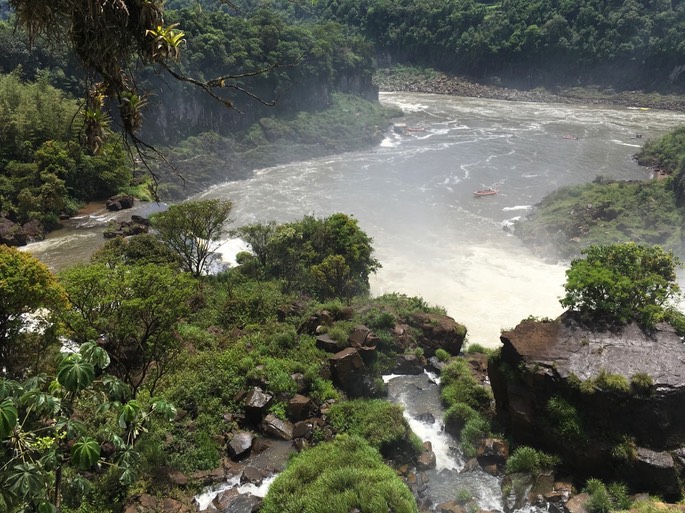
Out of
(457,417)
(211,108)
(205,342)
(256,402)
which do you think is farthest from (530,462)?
(211,108)

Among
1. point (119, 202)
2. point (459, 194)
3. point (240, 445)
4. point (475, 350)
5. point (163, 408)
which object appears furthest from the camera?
point (459, 194)

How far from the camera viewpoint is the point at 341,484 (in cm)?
1131

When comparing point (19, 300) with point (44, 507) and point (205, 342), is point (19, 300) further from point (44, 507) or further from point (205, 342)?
point (44, 507)

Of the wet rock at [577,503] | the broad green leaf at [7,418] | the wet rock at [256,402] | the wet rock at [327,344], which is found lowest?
the wet rock at [577,503]

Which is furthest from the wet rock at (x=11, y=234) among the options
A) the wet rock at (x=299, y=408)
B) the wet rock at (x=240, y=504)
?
the wet rock at (x=240, y=504)

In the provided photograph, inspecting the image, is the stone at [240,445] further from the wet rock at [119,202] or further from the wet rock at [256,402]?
the wet rock at [119,202]

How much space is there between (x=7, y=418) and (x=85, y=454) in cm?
85

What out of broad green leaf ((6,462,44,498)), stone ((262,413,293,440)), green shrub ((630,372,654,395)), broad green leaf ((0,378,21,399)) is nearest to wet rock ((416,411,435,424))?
stone ((262,413,293,440))

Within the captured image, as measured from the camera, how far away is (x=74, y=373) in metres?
4.89

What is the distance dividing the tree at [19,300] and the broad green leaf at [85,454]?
9.51m

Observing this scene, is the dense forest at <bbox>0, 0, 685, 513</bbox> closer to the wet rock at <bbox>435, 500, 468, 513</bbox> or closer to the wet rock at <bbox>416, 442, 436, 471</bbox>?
the wet rock at <bbox>416, 442, 436, 471</bbox>

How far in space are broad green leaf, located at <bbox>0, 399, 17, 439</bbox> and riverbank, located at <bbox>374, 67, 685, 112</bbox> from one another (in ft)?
329

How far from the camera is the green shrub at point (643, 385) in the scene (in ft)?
43.1

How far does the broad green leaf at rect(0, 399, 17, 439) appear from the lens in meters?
4.02
